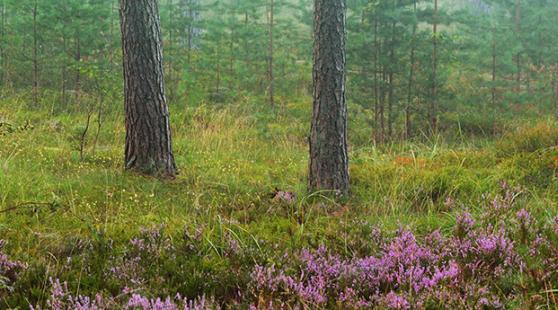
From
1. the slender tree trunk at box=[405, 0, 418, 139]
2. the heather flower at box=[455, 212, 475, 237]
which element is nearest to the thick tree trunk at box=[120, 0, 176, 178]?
the heather flower at box=[455, 212, 475, 237]

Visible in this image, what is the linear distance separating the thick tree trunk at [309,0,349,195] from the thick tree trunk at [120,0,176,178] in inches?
87.5

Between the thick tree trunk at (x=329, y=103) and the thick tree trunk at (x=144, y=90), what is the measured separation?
7.29 ft

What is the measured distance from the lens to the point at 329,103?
670cm

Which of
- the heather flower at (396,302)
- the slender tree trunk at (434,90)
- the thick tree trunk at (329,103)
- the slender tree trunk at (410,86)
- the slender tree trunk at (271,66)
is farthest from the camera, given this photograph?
the slender tree trunk at (271,66)

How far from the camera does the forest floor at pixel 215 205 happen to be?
3.60m

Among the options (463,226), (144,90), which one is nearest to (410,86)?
(144,90)

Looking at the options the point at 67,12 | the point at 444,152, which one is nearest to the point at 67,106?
the point at 67,12

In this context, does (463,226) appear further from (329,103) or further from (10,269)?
(10,269)

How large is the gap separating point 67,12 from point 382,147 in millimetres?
10403

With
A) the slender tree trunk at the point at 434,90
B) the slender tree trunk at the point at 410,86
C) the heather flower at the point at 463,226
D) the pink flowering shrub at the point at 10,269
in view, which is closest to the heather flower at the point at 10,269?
the pink flowering shrub at the point at 10,269

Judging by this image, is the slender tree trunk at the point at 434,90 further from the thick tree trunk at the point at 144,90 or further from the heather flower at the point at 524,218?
the heather flower at the point at 524,218

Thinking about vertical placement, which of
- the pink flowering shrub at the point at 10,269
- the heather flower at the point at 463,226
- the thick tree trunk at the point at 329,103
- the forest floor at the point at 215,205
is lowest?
the forest floor at the point at 215,205

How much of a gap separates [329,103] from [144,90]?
104 inches

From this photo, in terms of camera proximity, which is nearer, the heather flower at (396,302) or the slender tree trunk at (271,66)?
the heather flower at (396,302)
